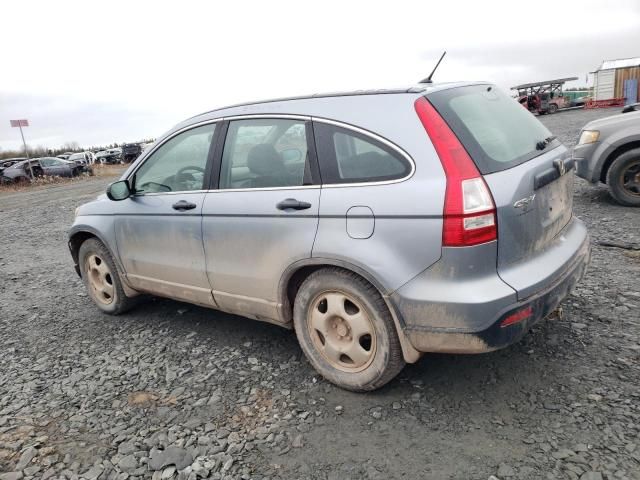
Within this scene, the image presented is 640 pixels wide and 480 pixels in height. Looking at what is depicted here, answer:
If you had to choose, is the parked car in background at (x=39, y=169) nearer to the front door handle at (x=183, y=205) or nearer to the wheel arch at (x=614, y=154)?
the front door handle at (x=183, y=205)

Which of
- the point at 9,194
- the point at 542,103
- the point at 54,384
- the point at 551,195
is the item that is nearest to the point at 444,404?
the point at 551,195

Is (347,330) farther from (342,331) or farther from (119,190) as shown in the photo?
(119,190)

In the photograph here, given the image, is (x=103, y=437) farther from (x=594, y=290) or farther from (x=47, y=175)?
(x=47, y=175)

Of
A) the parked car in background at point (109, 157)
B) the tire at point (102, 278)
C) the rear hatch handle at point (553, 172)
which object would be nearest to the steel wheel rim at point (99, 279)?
the tire at point (102, 278)

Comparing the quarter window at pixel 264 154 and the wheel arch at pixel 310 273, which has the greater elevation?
the quarter window at pixel 264 154

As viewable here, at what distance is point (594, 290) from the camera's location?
403 centimetres

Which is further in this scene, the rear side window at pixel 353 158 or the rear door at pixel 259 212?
the rear door at pixel 259 212

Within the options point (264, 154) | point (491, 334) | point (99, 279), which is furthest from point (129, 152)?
point (491, 334)

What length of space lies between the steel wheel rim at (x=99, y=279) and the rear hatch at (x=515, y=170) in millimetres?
3344

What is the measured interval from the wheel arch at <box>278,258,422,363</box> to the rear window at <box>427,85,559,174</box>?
0.81 m

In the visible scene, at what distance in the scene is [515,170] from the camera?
2.61m

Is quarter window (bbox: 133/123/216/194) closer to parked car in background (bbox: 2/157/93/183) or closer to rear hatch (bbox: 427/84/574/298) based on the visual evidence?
rear hatch (bbox: 427/84/574/298)

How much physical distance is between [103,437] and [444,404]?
1.95 m

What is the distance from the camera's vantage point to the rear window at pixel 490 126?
258cm
